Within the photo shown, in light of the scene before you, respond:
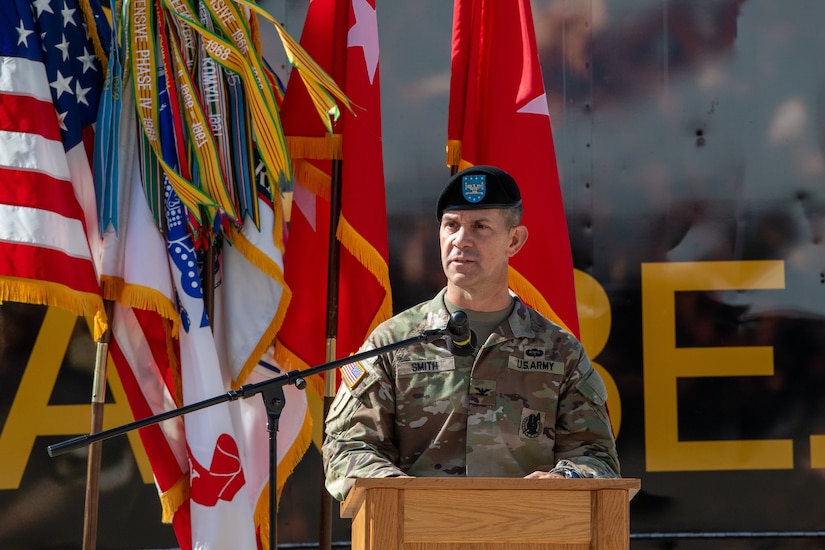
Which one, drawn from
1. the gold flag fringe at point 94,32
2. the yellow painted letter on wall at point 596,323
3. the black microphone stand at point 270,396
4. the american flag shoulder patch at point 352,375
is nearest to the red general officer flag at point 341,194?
the gold flag fringe at point 94,32

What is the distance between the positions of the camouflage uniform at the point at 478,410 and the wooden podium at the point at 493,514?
45 cm

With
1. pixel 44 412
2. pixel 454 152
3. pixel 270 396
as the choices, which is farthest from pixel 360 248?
pixel 270 396

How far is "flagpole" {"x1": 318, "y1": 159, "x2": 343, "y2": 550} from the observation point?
12.4ft

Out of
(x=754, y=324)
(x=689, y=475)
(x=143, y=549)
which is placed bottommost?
(x=143, y=549)

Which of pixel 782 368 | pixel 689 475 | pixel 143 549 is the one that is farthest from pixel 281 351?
pixel 782 368

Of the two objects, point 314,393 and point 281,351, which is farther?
point 314,393

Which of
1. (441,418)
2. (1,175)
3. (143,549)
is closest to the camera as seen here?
(441,418)

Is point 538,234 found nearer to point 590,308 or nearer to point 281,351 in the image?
point 590,308

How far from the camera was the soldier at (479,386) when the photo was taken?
267 cm

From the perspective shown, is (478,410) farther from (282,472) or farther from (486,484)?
(282,472)

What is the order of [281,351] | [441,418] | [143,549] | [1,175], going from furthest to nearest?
[143,549]
[281,351]
[1,175]
[441,418]

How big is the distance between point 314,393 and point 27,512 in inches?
43.2

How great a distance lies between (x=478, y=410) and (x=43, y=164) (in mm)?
1699

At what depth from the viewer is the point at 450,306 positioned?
2814 millimetres
